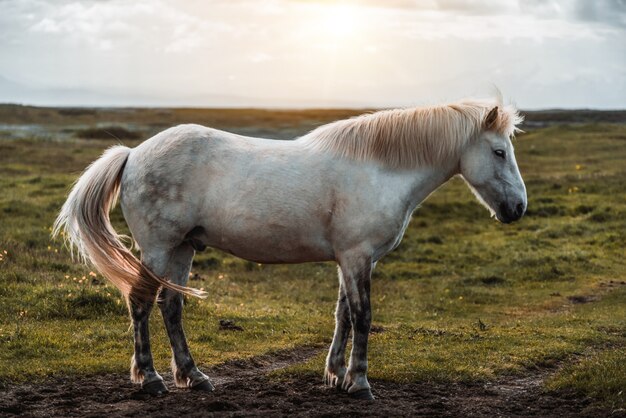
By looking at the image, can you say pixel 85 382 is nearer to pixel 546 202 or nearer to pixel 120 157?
pixel 120 157

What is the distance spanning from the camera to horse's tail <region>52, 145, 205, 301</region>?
8.02 metres

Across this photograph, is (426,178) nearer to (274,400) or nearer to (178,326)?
(274,400)

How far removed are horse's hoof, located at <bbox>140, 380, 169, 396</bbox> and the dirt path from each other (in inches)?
4.5

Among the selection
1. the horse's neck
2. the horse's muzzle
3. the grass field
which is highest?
the horse's neck

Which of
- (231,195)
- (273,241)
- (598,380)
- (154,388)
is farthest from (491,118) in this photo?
(154,388)

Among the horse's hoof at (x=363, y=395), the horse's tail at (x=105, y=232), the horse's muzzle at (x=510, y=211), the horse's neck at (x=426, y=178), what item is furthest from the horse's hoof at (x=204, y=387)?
the horse's muzzle at (x=510, y=211)

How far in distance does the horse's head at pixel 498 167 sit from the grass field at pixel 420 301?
2.35 metres

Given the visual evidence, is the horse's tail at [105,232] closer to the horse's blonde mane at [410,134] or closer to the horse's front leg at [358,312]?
the horse's front leg at [358,312]

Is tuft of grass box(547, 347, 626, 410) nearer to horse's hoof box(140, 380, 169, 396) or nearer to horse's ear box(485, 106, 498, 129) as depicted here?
horse's ear box(485, 106, 498, 129)

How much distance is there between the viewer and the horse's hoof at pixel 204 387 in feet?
27.3

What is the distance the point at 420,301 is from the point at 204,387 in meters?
9.03

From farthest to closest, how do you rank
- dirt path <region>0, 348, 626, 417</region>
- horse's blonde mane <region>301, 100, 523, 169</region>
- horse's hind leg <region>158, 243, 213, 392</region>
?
horse's hind leg <region>158, 243, 213, 392</region>
horse's blonde mane <region>301, 100, 523, 169</region>
dirt path <region>0, 348, 626, 417</region>

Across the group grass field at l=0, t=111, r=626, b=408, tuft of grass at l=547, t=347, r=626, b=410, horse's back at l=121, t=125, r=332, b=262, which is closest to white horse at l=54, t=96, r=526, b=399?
horse's back at l=121, t=125, r=332, b=262

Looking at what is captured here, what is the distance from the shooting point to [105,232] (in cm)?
825
